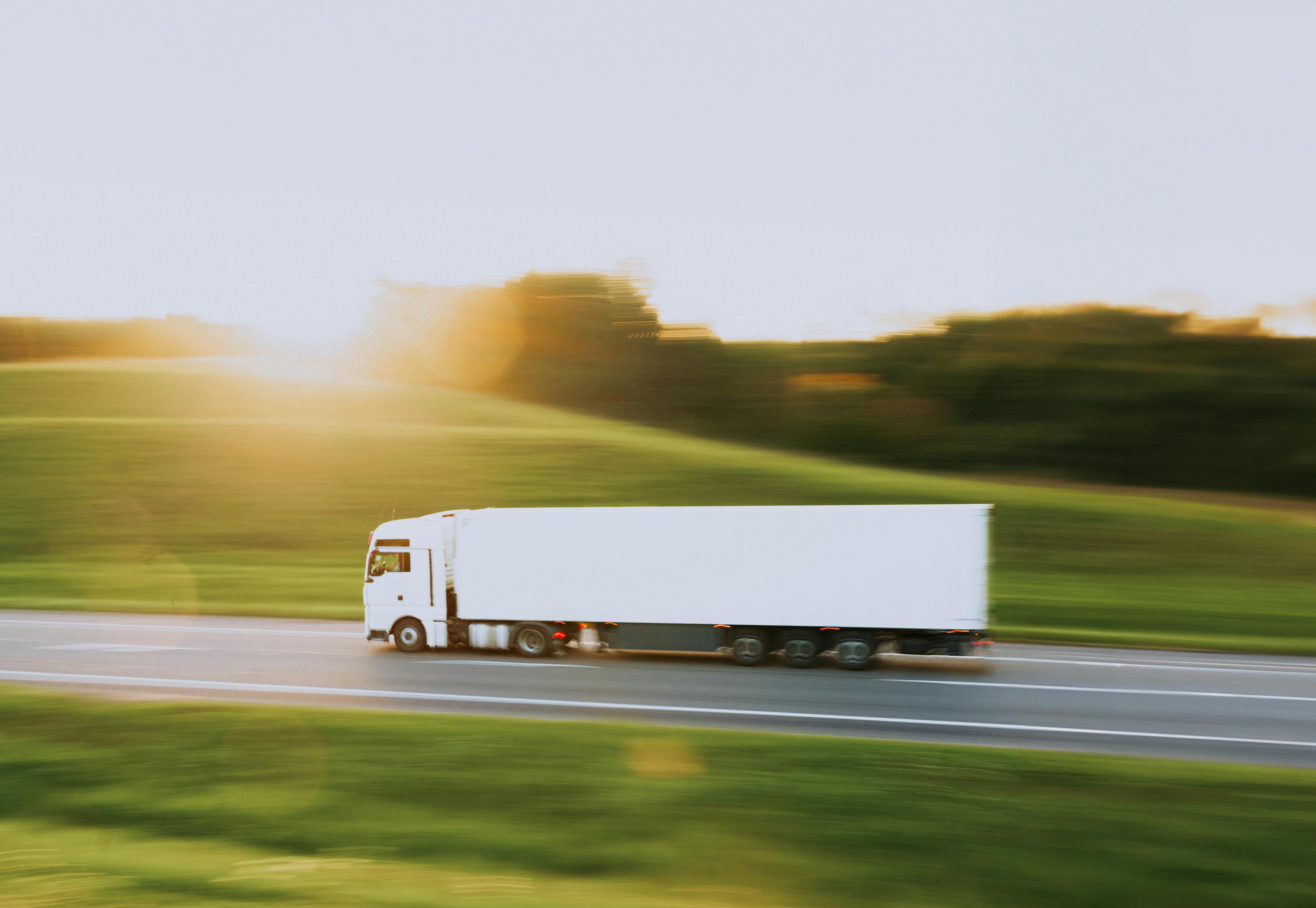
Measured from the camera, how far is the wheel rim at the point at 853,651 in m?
15.8

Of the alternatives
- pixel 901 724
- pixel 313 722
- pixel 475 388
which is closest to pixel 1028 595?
pixel 901 724

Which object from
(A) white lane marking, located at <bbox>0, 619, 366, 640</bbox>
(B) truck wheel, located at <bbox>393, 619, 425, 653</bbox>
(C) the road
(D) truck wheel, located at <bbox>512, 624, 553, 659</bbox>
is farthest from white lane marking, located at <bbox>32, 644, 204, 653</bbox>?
(D) truck wheel, located at <bbox>512, 624, 553, 659</bbox>

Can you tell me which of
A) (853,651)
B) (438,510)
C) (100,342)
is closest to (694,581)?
(853,651)

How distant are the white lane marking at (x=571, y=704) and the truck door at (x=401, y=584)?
340cm

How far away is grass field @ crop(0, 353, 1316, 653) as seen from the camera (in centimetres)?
2312

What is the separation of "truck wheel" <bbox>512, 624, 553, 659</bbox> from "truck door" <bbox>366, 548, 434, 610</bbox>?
184cm

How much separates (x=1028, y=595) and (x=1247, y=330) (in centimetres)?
1542

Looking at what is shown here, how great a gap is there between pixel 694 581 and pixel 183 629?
12388 millimetres

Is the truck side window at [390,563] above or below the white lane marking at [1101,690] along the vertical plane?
above

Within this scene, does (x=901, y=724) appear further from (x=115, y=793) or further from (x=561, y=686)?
(x=115, y=793)

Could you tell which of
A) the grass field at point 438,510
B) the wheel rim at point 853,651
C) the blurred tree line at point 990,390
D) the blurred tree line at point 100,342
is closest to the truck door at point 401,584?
the grass field at point 438,510

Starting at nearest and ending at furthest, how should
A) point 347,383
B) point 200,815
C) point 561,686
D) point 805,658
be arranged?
point 200,815, point 561,686, point 805,658, point 347,383

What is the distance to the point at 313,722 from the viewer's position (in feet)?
36.6

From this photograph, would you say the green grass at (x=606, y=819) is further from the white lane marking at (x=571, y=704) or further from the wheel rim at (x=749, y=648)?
the wheel rim at (x=749, y=648)
